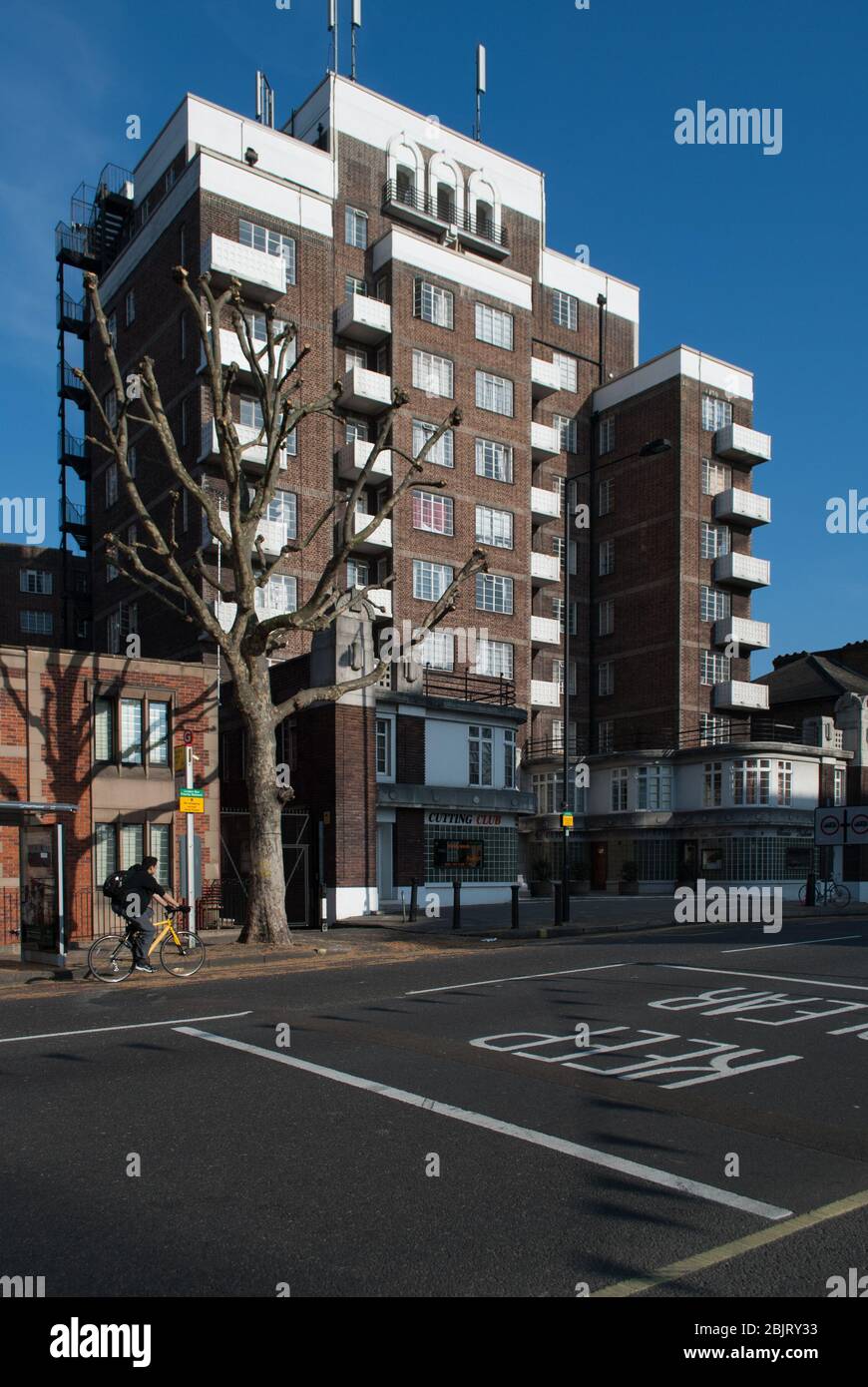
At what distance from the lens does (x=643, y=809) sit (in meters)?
46.1

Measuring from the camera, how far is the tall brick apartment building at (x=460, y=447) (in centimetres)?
3725

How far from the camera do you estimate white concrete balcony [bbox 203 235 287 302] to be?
37844 mm

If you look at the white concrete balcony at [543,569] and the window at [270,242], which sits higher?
the window at [270,242]

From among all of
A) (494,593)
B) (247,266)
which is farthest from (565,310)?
(247,266)

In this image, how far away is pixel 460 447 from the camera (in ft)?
148

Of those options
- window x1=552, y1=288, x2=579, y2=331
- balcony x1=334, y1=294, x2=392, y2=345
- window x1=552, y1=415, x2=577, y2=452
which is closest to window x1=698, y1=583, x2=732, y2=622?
window x1=552, y1=415, x2=577, y2=452

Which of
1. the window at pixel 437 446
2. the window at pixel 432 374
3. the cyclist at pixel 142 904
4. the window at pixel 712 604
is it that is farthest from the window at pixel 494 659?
the cyclist at pixel 142 904

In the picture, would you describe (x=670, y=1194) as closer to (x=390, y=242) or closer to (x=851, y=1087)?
(x=851, y=1087)

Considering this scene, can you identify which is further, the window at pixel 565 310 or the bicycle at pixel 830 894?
the window at pixel 565 310

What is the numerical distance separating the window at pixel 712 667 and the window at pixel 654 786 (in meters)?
5.55

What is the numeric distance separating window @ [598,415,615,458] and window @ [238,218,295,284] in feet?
59.5

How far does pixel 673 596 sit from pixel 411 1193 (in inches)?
1797

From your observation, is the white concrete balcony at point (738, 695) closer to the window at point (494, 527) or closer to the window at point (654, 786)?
the window at point (654, 786)
